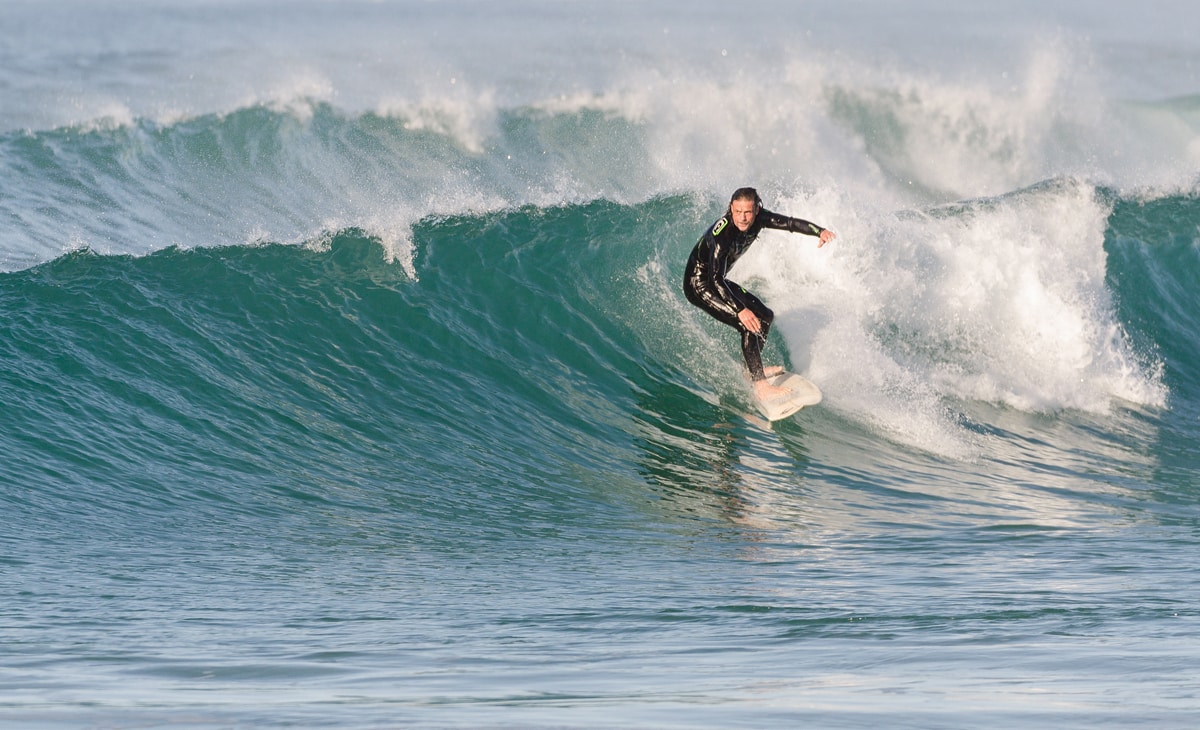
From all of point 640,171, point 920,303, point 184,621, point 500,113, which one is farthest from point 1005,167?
point 184,621

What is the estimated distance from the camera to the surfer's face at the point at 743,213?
Result: 359 inches

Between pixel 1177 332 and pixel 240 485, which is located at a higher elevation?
pixel 1177 332

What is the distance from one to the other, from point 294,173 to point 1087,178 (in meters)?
9.45

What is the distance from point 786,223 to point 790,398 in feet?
4.22

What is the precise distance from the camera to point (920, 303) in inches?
467

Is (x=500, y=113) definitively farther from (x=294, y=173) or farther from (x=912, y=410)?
(x=912, y=410)

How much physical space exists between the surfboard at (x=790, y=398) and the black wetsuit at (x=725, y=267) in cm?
54

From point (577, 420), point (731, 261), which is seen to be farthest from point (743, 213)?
point (577, 420)

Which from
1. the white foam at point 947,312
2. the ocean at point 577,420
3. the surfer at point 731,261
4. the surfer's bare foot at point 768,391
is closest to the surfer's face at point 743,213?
the surfer at point 731,261

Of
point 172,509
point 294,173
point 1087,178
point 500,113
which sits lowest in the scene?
point 172,509

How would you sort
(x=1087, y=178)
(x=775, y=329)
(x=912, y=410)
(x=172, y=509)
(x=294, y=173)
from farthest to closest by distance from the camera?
(x=294, y=173) → (x=1087, y=178) → (x=775, y=329) → (x=912, y=410) → (x=172, y=509)

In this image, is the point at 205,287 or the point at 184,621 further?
the point at 205,287

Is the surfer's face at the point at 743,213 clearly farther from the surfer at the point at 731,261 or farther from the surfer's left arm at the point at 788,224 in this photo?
the surfer's left arm at the point at 788,224

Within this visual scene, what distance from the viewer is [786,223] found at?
9336 mm
